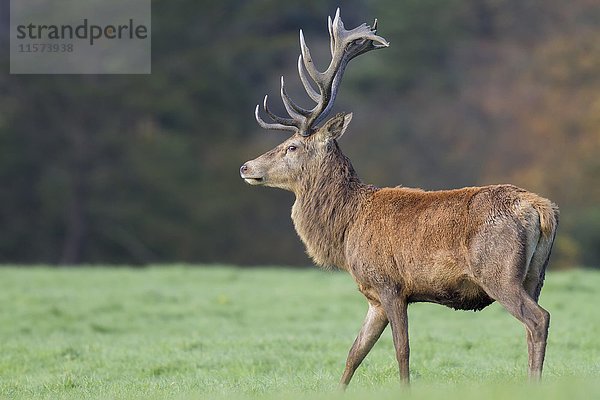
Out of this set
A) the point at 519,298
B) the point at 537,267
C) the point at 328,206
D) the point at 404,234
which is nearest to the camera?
the point at 519,298

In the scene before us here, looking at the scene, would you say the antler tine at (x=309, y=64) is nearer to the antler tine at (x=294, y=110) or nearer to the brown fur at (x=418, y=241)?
the antler tine at (x=294, y=110)

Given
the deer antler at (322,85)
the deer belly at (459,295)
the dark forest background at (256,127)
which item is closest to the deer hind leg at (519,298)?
the deer belly at (459,295)

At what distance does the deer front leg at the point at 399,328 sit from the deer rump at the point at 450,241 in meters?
0.11

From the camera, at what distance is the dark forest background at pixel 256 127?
35.6 metres

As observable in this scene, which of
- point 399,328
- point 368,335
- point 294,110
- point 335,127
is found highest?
point 294,110

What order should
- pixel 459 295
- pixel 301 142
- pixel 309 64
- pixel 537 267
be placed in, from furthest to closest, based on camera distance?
pixel 309 64, pixel 301 142, pixel 459 295, pixel 537 267

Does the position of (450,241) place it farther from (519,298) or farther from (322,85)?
(322,85)

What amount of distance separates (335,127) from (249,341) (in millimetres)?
3571

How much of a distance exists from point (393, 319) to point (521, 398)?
2.37 m

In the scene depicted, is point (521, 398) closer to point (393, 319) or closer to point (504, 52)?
point (393, 319)

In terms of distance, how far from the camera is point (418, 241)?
8578mm

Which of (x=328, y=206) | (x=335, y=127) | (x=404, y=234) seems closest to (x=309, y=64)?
(x=335, y=127)

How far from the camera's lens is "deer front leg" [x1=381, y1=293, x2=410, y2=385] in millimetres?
8594

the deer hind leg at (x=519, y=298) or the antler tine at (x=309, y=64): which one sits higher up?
the antler tine at (x=309, y=64)
